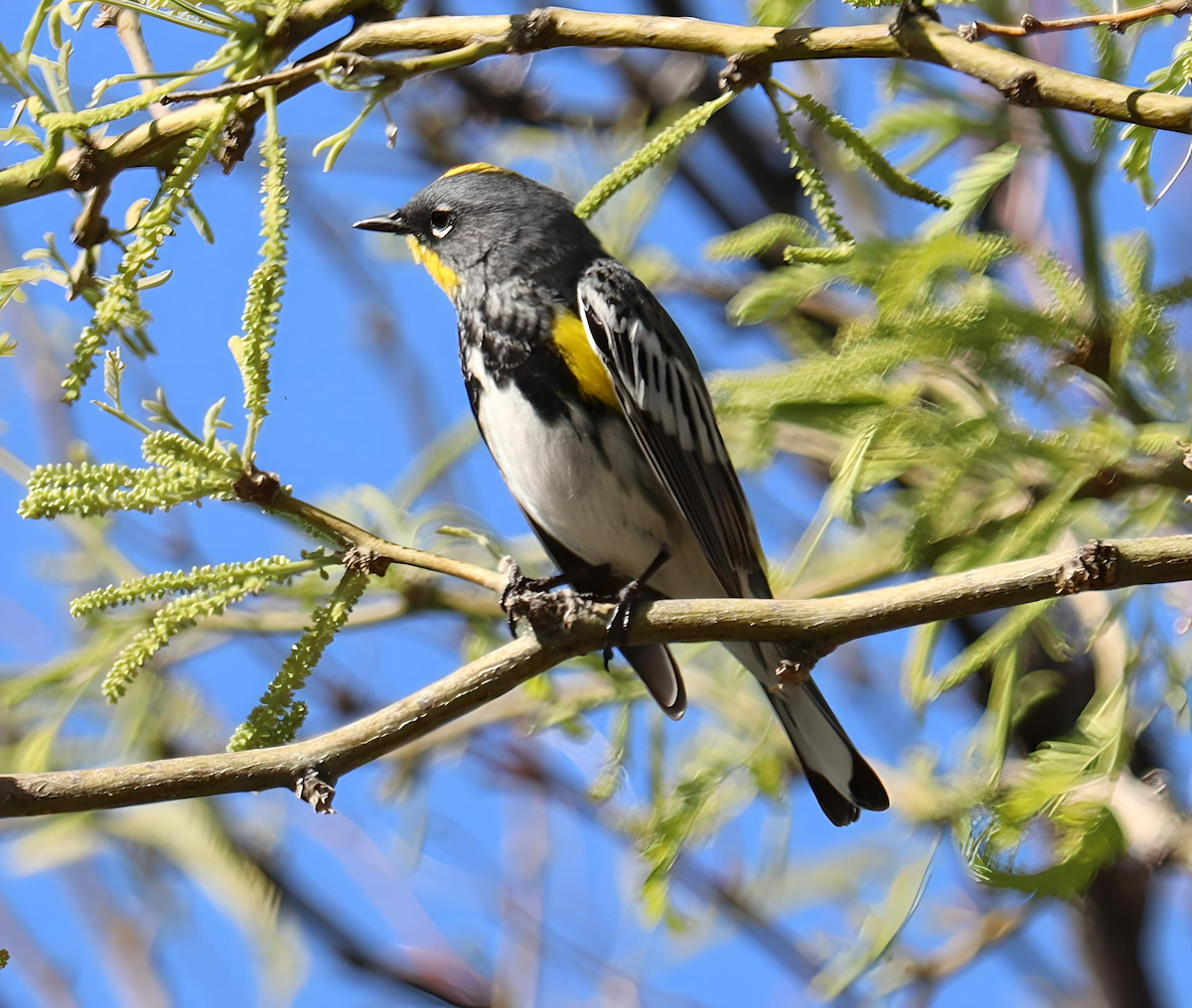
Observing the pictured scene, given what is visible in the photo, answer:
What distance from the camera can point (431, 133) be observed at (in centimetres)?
564

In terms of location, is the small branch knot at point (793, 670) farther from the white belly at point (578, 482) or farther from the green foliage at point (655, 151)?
the white belly at point (578, 482)

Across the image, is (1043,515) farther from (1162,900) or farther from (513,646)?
(1162,900)

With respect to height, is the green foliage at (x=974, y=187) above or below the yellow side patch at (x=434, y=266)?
below

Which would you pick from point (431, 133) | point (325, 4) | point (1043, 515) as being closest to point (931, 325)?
point (1043, 515)

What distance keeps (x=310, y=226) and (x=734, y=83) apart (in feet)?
12.7

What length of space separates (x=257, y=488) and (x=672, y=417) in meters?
1.63

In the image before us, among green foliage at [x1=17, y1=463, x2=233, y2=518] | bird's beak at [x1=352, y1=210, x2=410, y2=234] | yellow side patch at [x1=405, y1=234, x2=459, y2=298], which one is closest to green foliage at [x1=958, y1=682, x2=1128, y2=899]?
green foliage at [x1=17, y1=463, x2=233, y2=518]

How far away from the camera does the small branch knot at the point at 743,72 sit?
2043 millimetres

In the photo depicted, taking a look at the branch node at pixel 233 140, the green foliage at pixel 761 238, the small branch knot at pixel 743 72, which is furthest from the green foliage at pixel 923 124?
the branch node at pixel 233 140

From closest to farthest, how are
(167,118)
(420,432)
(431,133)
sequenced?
(167,118), (420,432), (431,133)

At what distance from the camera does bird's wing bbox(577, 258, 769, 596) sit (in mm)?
3314

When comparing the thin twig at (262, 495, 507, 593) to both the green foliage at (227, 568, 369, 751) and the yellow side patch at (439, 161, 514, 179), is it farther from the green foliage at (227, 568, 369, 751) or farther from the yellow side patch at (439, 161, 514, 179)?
the yellow side patch at (439, 161, 514, 179)

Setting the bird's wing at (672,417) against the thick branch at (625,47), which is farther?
the bird's wing at (672,417)

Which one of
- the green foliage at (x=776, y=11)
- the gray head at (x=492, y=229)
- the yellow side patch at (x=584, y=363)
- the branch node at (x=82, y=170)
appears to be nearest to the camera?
the branch node at (x=82, y=170)
